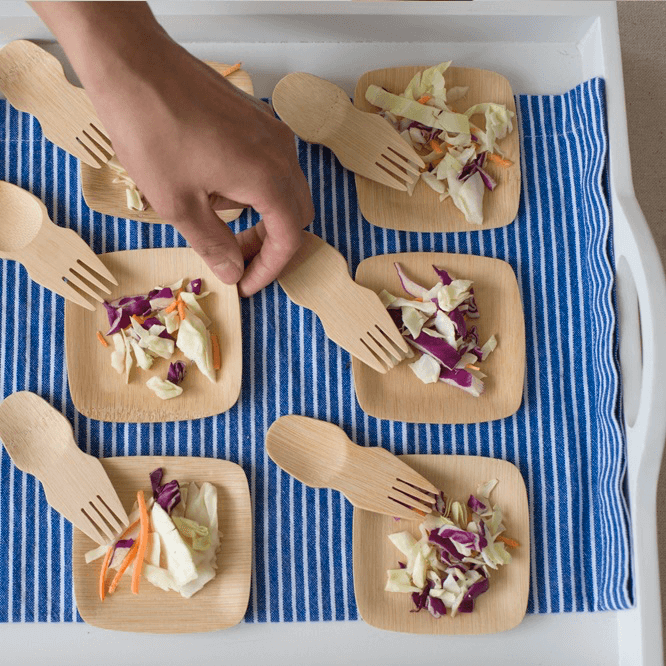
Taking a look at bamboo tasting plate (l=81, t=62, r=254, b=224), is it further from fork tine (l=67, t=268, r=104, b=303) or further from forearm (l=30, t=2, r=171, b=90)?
forearm (l=30, t=2, r=171, b=90)

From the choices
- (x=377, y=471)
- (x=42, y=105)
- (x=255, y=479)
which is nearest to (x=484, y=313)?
(x=377, y=471)

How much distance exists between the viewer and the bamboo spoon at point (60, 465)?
998mm

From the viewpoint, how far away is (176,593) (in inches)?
39.3

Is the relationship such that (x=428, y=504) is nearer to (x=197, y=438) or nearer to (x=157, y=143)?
(x=197, y=438)

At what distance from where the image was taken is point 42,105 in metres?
1.06

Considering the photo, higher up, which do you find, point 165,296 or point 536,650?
point 165,296

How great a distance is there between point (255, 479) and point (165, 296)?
279mm

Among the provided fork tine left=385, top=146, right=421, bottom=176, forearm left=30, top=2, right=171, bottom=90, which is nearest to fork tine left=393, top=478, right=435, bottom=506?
fork tine left=385, top=146, right=421, bottom=176

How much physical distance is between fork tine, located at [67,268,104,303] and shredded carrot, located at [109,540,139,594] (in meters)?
0.33

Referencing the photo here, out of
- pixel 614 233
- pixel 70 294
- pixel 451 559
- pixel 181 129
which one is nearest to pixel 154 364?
pixel 70 294

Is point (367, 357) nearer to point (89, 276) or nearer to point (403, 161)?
point (403, 161)

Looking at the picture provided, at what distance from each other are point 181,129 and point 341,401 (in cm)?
44

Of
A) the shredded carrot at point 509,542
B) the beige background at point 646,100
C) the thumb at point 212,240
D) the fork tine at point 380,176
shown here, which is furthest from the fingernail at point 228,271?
the beige background at point 646,100

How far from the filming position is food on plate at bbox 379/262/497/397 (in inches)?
40.3
